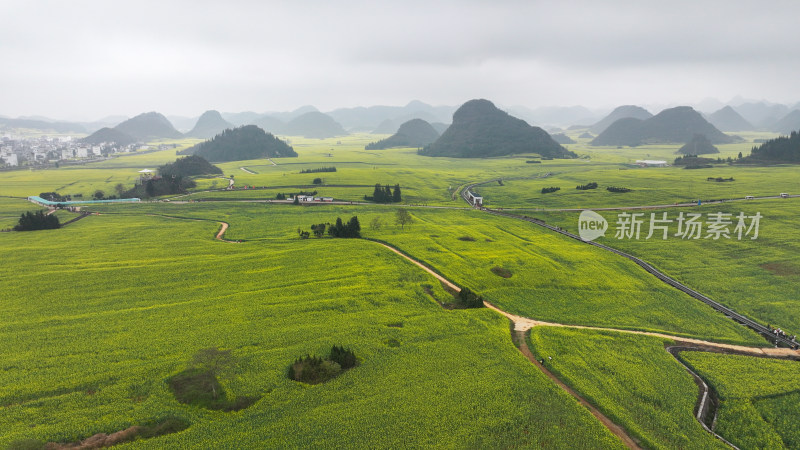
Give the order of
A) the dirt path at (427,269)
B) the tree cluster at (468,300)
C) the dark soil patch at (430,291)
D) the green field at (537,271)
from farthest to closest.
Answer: the dirt path at (427,269)
the dark soil patch at (430,291)
the tree cluster at (468,300)
the green field at (537,271)

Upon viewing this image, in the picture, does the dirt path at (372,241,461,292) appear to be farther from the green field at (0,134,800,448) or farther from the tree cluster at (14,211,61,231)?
the tree cluster at (14,211,61,231)

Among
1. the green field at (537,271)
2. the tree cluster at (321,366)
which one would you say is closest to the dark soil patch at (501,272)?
the green field at (537,271)

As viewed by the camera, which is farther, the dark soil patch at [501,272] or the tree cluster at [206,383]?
the dark soil patch at [501,272]

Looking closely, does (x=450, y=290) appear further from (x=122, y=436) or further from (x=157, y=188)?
(x=157, y=188)

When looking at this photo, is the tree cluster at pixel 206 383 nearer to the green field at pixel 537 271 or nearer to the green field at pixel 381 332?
the green field at pixel 381 332

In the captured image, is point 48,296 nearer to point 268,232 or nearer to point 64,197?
point 268,232

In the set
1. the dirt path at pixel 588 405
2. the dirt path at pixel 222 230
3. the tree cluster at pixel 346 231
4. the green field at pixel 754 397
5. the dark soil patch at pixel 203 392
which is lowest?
the green field at pixel 754 397

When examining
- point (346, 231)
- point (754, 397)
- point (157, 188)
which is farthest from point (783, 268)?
point (157, 188)
